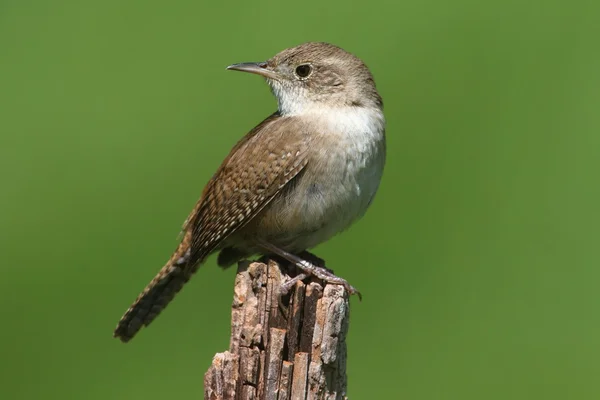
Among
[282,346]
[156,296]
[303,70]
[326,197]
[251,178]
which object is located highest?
[303,70]

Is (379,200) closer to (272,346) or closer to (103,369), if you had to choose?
(103,369)

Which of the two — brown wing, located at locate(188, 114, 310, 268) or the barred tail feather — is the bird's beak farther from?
the barred tail feather

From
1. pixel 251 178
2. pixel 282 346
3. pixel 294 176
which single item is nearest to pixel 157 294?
pixel 251 178

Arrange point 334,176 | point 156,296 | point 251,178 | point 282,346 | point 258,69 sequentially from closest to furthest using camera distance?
point 282,346 < point 334,176 < point 251,178 < point 156,296 < point 258,69

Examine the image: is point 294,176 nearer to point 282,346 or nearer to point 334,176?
point 334,176

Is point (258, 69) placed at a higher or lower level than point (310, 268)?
higher
